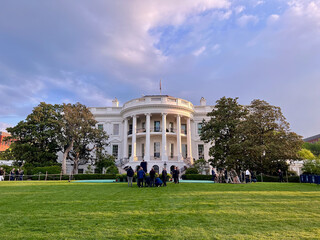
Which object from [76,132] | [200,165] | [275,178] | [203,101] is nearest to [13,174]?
[76,132]

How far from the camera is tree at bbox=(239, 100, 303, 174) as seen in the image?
23266 millimetres

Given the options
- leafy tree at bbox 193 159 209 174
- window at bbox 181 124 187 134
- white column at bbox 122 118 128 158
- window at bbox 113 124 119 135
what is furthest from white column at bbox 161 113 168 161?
window at bbox 113 124 119 135

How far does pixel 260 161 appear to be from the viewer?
2503 centimetres

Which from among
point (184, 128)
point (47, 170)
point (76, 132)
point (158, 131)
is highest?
point (184, 128)

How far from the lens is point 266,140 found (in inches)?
965

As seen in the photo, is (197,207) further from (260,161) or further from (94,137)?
(94,137)

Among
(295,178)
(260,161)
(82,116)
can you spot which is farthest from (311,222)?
(82,116)

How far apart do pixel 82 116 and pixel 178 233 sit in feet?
101

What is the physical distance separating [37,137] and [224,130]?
24808mm

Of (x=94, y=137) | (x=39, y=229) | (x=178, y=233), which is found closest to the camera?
(x=178, y=233)

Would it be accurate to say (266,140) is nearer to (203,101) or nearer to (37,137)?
(203,101)

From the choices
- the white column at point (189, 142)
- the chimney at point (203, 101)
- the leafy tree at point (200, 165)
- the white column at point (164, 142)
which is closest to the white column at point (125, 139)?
the white column at point (164, 142)

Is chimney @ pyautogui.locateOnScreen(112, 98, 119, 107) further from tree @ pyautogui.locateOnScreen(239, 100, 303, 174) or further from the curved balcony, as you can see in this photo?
tree @ pyautogui.locateOnScreen(239, 100, 303, 174)

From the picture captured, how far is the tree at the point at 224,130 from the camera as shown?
84.4 feet
